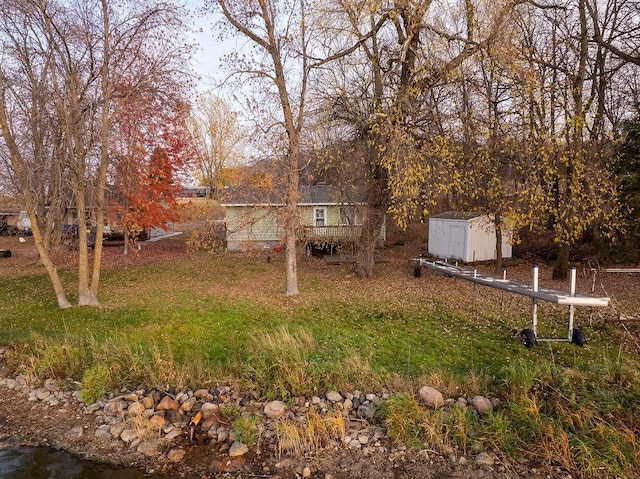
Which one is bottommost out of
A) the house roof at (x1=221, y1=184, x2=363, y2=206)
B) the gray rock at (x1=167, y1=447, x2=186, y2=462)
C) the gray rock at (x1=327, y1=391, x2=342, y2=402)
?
the gray rock at (x1=167, y1=447, x2=186, y2=462)

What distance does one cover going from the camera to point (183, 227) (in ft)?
107

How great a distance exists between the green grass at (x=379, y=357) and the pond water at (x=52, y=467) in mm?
1012

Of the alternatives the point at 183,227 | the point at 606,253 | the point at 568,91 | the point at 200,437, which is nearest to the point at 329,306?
the point at 200,437

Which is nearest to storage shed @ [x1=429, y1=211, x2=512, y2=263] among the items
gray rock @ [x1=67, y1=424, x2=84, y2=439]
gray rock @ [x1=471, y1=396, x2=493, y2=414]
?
gray rock @ [x1=471, y1=396, x2=493, y2=414]

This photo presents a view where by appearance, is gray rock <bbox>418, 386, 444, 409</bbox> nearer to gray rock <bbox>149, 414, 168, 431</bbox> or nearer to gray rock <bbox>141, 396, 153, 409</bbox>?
gray rock <bbox>149, 414, 168, 431</bbox>

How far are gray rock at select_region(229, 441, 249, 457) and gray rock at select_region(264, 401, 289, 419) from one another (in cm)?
55

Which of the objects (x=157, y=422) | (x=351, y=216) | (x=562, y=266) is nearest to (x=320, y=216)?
(x=351, y=216)

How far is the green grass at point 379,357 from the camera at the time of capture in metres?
4.50

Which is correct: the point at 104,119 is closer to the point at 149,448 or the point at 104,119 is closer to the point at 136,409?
the point at 136,409

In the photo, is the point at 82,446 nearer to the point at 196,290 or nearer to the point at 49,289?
the point at 196,290

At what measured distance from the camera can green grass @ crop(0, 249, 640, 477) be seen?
14.8 ft

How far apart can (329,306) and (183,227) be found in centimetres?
2550

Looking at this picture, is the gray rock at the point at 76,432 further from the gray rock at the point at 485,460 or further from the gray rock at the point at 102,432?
the gray rock at the point at 485,460

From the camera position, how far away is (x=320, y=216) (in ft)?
70.2
